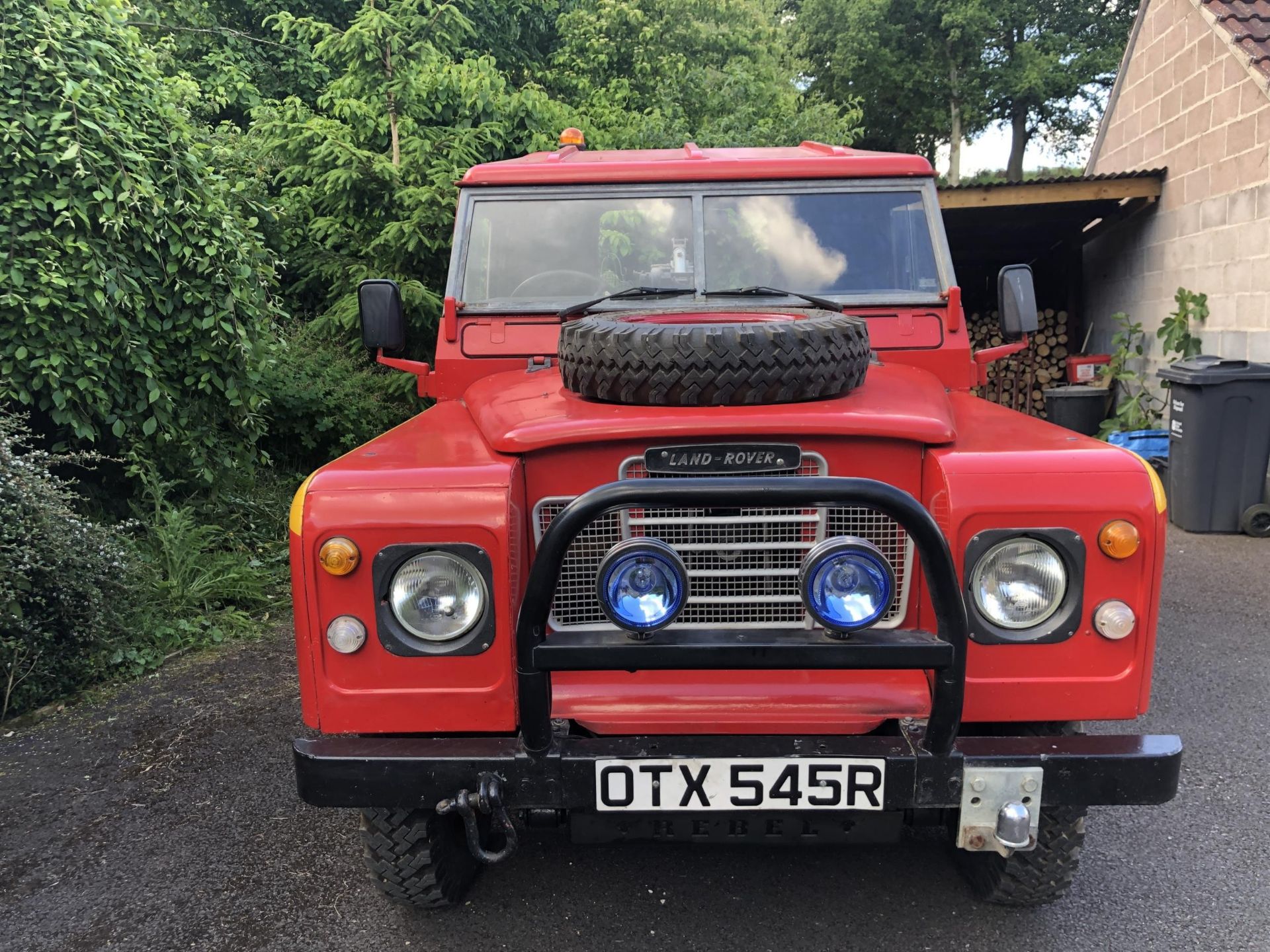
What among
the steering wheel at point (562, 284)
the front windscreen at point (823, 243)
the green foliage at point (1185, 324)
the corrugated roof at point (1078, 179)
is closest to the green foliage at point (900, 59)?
the corrugated roof at point (1078, 179)

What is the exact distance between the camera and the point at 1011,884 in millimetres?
2645

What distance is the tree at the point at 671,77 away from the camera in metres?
11.7

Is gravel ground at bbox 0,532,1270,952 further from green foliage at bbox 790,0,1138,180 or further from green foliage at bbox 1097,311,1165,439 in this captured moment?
green foliage at bbox 790,0,1138,180

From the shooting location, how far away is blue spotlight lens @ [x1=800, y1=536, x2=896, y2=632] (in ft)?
6.71

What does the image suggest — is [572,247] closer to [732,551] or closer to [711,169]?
[711,169]

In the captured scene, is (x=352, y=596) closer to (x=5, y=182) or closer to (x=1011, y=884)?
(x=1011, y=884)

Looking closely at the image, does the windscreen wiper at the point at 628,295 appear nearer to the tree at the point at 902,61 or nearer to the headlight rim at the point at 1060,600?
the headlight rim at the point at 1060,600

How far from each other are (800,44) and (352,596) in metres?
31.4

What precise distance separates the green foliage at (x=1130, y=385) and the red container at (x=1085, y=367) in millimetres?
170

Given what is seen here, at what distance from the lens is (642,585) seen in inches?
84.3

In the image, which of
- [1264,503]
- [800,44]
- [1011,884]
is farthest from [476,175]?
[800,44]

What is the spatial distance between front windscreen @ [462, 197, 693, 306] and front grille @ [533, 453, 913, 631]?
4.76 feet

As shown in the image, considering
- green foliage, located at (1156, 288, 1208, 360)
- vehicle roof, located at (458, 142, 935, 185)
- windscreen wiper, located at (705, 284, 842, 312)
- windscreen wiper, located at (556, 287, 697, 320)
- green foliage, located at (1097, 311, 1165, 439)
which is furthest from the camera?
green foliage, located at (1097, 311, 1165, 439)

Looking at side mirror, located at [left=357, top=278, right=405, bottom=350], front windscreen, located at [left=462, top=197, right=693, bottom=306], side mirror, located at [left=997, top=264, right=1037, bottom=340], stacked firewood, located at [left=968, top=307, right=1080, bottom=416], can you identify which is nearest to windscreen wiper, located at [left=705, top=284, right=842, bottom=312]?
front windscreen, located at [left=462, top=197, right=693, bottom=306]
